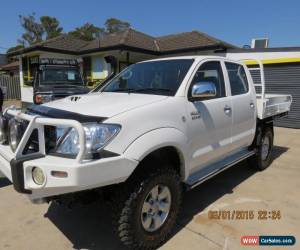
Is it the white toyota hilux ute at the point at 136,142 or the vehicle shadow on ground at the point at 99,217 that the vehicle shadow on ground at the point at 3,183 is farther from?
the white toyota hilux ute at the point at 136,142

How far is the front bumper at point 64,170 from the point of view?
2.33 meters

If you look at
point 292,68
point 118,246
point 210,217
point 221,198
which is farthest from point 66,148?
point 292,68

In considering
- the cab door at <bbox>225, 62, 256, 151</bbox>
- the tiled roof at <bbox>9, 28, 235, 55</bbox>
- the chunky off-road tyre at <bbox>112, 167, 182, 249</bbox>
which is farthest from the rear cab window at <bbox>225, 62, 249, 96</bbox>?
the tiled roof at <bbox>9, 28, 235, 55</bbox>

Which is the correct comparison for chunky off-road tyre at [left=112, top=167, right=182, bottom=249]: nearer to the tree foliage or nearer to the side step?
the side step

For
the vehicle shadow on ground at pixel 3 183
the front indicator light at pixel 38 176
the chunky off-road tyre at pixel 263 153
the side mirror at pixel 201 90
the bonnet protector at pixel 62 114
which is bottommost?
the vehicle shadow on ground at pixel 3 183

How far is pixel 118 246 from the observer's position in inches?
124

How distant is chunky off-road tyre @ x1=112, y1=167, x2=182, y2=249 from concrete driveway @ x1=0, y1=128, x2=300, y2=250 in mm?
238

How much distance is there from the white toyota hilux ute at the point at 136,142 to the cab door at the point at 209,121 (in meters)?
0.01

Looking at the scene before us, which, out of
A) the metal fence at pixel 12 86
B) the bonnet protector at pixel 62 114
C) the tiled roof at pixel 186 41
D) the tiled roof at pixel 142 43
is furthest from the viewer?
the metal fence at pixel 12 86

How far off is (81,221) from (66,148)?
153 centimetres

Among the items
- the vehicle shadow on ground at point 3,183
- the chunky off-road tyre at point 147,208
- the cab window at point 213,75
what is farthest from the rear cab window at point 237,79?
the vehicle shadow on ground at point 3,183

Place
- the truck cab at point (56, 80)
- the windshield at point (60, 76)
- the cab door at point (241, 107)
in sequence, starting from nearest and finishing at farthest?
the cab door at point (241, 107) < the truck cab at point (56, 80) < the windshield at point (60, 76)

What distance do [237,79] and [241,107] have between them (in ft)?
1.69

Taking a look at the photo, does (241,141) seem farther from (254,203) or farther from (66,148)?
(66,148)
